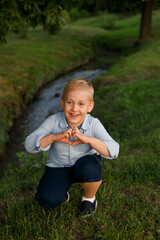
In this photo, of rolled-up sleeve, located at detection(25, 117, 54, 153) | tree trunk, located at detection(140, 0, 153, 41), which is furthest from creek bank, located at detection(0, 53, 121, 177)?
tree trunk, located at detection(140, 0, 153, 41)

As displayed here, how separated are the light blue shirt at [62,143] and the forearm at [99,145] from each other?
0.05m

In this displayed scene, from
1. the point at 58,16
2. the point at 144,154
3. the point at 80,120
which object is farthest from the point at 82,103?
the point at 58,16

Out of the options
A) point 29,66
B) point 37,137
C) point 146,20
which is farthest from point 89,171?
point 146,20

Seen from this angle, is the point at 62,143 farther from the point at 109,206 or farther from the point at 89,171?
the point at 109,206

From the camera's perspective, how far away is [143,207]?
9.30 ft

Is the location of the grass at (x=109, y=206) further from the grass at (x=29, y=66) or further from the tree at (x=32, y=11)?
the grass at (x=29, y=66)

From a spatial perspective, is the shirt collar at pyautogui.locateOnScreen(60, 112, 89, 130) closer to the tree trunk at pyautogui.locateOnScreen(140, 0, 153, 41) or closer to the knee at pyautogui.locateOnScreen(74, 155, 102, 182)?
the knee at pyautogui.locateOnScreen(74, 155, 102, 182)

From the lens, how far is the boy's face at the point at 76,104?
8.20ft

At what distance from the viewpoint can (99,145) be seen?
2484 mm

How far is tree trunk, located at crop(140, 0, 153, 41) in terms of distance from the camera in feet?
57.3

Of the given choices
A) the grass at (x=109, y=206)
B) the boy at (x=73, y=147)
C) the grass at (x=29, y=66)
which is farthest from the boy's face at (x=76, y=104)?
the grass at (x=29, y=66)

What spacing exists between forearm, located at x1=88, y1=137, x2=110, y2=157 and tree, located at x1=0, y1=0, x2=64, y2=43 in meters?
3.60

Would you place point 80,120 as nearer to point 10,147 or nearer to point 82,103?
point 82,103

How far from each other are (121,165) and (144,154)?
54 cm
